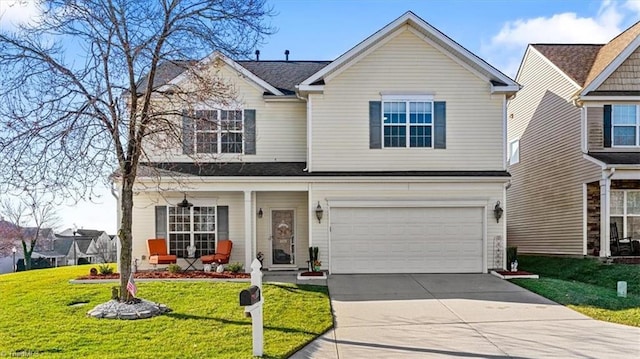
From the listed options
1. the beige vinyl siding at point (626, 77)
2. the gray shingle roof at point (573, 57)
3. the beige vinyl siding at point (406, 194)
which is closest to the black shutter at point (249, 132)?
the beige vinyl siding at point (406, 194)

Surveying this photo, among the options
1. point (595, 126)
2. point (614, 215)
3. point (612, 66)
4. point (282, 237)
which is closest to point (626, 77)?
point (612, 66)

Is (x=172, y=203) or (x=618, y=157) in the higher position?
(x=618, y=157)

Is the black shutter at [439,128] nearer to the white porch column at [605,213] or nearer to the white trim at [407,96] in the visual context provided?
the white trim at [407,96]

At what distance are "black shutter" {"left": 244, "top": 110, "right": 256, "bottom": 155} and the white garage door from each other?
11.5 ft

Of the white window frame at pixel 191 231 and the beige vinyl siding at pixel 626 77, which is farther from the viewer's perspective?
the beige vinyl siding at pixel 626 77

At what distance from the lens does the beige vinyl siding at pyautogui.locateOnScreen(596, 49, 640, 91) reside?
1686cm

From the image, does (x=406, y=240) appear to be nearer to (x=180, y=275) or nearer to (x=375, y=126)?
(x=375, y=126)

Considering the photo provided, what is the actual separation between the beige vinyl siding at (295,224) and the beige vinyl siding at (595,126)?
32.6 feet

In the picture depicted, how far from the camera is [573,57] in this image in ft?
63.3

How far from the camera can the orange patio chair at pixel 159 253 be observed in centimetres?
1486

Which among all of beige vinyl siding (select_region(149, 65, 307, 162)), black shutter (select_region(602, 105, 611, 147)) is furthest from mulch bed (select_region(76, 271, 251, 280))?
black shutter (select_region(602, 105, 611, 147))

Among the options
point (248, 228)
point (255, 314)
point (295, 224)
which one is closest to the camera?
point (255, 314)

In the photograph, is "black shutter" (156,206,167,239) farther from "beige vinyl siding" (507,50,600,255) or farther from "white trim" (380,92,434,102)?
"beige vinyl siding" (507,50,600,255)

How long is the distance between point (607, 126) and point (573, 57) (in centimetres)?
391
